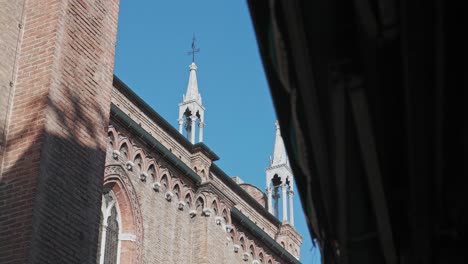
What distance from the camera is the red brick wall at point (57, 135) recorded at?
888cm

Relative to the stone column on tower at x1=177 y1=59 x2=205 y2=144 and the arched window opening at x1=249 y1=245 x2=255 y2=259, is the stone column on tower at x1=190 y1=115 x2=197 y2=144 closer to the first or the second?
the stone column on tower at x1=177 y1=59 x2=205 y2=144

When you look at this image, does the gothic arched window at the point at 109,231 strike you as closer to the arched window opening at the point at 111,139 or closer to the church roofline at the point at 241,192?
the arched window opening at the point at 111,139

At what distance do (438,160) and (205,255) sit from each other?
53.0 feet

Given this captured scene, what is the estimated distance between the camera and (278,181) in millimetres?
28562

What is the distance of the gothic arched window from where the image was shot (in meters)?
17.2

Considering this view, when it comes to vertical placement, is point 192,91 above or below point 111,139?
above

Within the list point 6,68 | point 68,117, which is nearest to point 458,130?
point 68,117

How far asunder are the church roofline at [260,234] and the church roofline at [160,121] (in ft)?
5.35

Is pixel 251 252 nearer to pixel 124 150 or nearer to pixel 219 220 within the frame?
pixel 219 220

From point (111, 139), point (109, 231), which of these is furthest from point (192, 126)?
point (109, 231)

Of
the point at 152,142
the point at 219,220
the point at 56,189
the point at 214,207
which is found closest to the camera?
the point at 56,189

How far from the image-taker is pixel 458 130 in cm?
389

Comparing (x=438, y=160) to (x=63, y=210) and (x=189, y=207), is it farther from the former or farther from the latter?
(x=189, y=207)

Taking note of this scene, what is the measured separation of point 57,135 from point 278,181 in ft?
63.8
